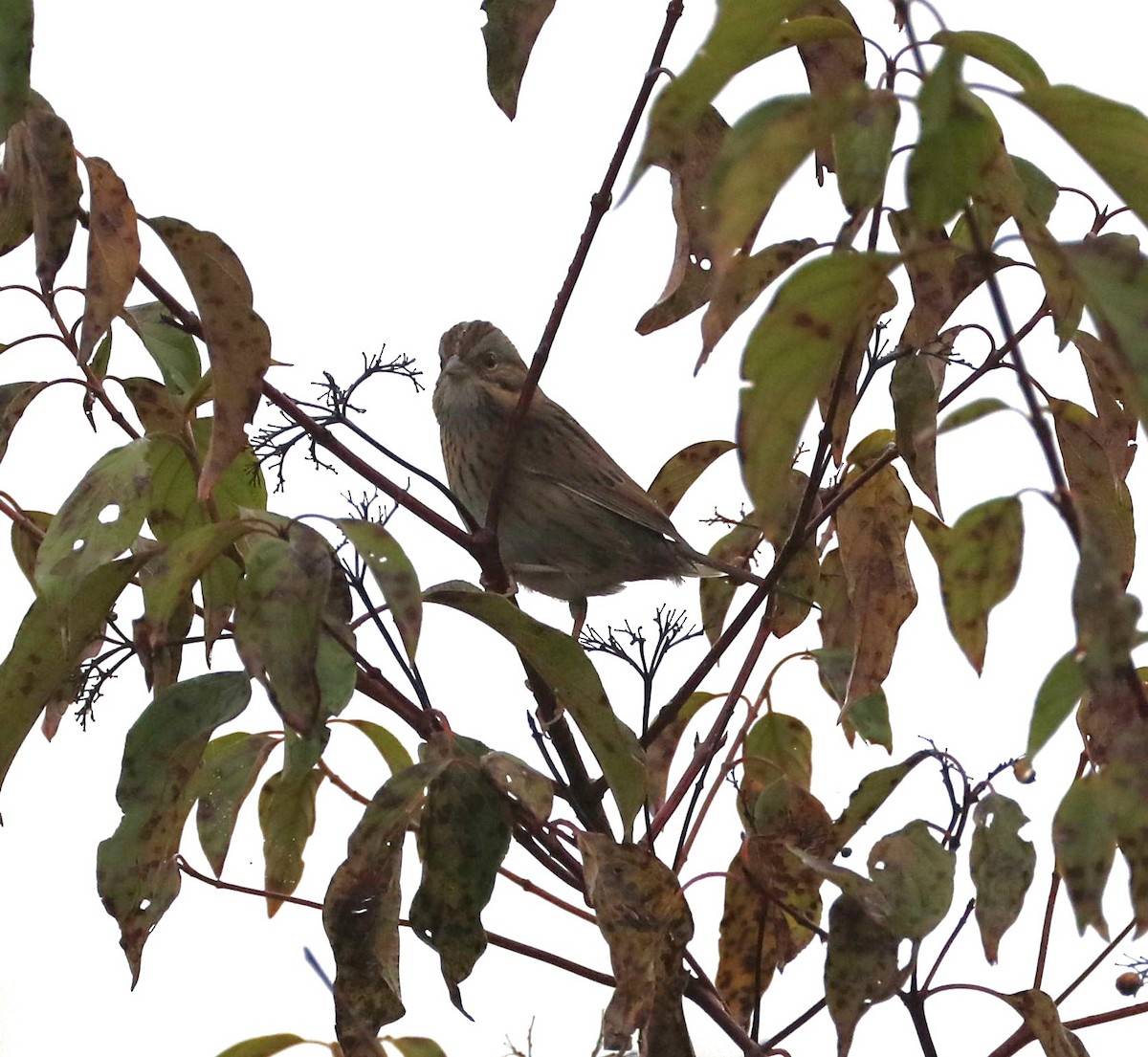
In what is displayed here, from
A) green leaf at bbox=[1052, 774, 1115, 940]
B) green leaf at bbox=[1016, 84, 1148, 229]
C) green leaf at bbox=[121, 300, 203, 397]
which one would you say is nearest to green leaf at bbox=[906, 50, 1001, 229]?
green leaf at bbox=[1016, 84, 1148, 229]

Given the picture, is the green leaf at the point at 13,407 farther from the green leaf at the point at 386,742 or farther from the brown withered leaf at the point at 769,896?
the brown withered leaf at the point at 769,896

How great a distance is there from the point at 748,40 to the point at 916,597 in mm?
920

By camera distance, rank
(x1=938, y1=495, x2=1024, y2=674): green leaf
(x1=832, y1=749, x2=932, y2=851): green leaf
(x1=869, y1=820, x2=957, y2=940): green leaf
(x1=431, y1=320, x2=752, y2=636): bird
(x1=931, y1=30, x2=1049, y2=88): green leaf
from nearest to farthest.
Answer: (x1=938, y1=495, x2=1024, y2=674): green leaf, (x1=931, y1=30, x2=1049, y2=88): green leaf, (x1=869, y1=820, x2=957, y2=940): green leaf, (x1=832, y1=749, x2=932, y2=851): green leaf, (x1=431, y1=320, x2=752, y2=636): bird

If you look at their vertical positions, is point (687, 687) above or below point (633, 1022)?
above

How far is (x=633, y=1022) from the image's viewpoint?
4.25 feet

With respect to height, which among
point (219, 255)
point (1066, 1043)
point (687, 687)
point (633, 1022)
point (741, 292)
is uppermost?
point (219, 255)

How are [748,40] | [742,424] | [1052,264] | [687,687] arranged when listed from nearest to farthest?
[742,424] → [748,40] → [1052,264] → [687,687]

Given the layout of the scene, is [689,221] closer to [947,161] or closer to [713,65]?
[713,65]

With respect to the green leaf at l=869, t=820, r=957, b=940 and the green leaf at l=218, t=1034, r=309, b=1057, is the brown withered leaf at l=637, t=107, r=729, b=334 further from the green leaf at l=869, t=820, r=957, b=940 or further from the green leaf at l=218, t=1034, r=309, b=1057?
the green leaf at l=218, t=1034, r=309, b=1057

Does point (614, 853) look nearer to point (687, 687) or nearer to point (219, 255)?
point (687, 687)

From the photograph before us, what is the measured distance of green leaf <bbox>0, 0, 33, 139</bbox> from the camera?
116 cm

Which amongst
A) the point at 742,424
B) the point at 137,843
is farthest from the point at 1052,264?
the point at 137,843

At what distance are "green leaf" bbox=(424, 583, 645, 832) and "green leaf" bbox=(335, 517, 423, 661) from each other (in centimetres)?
23

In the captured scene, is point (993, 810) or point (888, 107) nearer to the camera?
point (888, 107)
